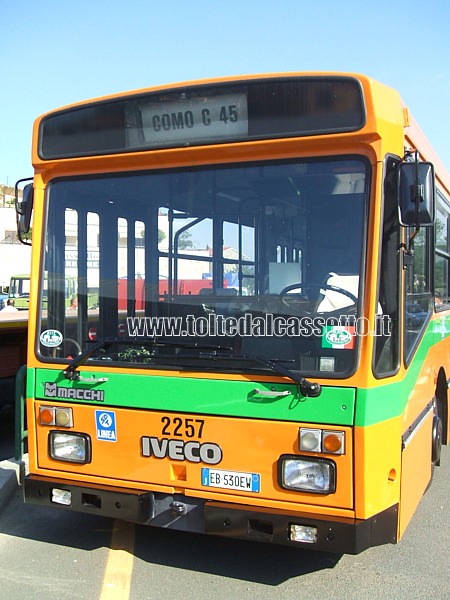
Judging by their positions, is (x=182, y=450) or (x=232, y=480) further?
(x=182, y=450)

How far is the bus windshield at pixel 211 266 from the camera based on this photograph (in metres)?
3.62

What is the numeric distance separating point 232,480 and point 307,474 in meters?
0.46

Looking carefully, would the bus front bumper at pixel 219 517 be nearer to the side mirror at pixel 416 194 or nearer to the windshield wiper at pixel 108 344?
the windshield wiper at pixel 108 344

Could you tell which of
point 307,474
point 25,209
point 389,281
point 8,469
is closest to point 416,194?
point 389,281

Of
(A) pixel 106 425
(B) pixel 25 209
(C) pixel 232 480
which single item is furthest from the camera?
(B) pixel 25 209

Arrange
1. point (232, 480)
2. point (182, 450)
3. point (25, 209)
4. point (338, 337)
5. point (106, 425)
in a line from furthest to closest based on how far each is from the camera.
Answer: point (25, 209)
point (106, 425)
point (182, 450)
point (232, 480)
point (338, 337)

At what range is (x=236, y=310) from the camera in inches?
153

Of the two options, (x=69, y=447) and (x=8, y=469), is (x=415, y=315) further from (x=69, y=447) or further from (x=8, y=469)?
(x=8, y=469)

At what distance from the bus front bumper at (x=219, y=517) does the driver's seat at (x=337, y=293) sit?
1.16m

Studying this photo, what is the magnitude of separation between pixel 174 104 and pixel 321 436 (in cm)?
218

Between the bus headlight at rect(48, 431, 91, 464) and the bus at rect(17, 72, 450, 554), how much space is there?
0.04ft

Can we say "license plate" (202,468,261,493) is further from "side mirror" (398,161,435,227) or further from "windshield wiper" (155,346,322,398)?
"side mirror" (398,161,435,227)

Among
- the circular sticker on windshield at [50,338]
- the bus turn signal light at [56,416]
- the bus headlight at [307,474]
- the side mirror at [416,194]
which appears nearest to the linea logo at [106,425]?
the bus turn signal light at [56,416]

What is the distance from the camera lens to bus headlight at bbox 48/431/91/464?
13.4ft
